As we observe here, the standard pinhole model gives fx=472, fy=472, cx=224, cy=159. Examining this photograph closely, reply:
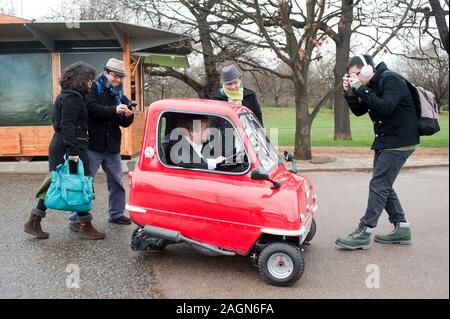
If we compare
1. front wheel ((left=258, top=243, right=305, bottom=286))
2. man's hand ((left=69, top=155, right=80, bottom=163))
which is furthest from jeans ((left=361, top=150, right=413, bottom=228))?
man's hand ((left=69, top=155, right=80, bottom=163))

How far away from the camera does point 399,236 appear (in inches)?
213

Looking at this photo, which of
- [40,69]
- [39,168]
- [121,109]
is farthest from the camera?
[40,69]

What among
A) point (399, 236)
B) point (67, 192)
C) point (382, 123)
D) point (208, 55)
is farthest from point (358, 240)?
point (208, 55)

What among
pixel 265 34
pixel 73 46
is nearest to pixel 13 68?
pixel 73 46

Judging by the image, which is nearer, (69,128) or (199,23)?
(69,128)

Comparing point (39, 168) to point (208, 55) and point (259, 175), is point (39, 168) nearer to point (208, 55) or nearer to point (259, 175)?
point (208, 55)

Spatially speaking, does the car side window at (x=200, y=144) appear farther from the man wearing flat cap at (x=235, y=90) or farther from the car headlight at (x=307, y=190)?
the man wearing flat cap at (x=235, y=90)

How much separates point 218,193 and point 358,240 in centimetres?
185

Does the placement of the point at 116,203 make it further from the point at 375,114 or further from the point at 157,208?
the point at 375,114

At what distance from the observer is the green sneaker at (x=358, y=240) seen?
519 centimetres

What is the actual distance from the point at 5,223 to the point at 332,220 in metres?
4.50

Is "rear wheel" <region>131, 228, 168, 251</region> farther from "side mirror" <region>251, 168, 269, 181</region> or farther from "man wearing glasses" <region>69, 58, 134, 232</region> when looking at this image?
"man wearing glasses" <region>69, 58, 134, 232</region>

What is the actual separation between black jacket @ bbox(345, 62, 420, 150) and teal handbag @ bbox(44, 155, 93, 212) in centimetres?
307

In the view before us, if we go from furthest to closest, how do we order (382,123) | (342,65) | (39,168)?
(342,65)
(39,168)
(382,123)
